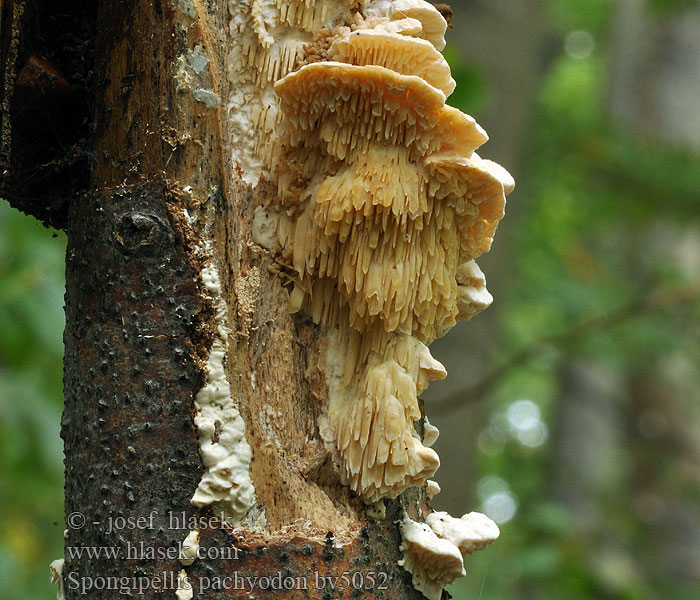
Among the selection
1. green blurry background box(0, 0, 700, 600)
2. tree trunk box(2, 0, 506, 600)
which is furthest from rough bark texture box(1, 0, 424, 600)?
green blurry background box(0, 0, 700, 600)

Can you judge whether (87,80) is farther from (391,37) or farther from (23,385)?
(23,385)

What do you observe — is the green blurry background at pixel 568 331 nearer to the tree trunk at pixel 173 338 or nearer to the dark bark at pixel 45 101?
the dark bark at pixel 45 101

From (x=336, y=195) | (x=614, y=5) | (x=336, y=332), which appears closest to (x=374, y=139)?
(x=336, y=195)

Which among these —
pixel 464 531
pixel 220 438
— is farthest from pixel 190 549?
pixel 464 531

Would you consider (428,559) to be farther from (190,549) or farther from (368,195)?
(368,195)

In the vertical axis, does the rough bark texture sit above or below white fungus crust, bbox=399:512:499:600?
above

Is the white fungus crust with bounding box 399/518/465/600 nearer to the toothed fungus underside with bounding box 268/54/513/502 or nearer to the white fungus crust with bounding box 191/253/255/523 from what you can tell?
the toothed fungus underside with bounding box 268/54/513/502

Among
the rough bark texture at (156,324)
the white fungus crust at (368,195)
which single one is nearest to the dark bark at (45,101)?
the rough bark texture at (156,324)
